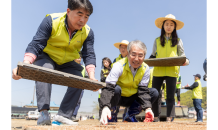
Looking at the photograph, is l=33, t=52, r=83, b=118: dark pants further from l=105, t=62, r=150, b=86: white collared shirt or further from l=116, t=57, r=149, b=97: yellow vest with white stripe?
l=116, t=57, r=149, b=97: yellow vest with white stripe

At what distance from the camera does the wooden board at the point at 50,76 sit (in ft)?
6.38

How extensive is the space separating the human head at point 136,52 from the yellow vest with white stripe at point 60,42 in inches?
29.9

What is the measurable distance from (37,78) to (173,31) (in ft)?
9.81

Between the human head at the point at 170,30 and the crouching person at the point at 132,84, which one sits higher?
the human head at the point at 170,30

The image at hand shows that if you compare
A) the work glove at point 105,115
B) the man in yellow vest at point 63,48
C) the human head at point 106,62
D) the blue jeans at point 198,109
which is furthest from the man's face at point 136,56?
the blue jeans at point 198,109

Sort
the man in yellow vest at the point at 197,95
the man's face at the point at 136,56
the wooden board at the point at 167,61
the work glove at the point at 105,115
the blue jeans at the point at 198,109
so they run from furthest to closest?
1. the man in yellow vest at the point at 197,95
2. the blue jeans at the point at 198,109
3. the wooden board at the point at 167,61
4. the man's face at the point at 136,56
5. the work glove at the point at 105,115

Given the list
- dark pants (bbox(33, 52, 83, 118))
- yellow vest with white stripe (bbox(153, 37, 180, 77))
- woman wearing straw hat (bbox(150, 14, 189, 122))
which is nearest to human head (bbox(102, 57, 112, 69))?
woman wearing straw hat (bbox(150, 14, 189, 122))

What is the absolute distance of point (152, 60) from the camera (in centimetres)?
361

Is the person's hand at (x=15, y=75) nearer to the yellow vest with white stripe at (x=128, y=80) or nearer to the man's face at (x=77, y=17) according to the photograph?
the man's face at (x=77, y=17)

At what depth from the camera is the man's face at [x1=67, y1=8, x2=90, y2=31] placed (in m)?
2.49

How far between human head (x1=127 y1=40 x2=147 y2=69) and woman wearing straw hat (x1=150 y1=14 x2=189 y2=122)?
124 cm

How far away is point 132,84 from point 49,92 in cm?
128

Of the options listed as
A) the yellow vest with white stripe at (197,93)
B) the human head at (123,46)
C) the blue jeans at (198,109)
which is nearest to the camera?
the human head at (123,46)

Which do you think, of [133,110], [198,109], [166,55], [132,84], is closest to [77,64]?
[132,84]
